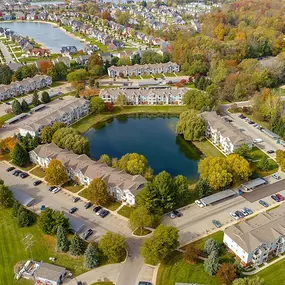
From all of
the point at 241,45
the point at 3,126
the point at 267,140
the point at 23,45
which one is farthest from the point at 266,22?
the point at 3,126

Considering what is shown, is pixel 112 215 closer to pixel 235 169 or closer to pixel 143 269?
pixel 143 269

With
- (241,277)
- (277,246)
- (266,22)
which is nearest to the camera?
(241,277)

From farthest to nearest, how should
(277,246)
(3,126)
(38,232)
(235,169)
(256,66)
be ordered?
1. (256,66)
2. (3,126)
3. (235,169)
4. (38,232)
5. (277,246)

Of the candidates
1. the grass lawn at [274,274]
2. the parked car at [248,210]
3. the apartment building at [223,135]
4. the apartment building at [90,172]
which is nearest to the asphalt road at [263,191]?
the parked car at [248,210]

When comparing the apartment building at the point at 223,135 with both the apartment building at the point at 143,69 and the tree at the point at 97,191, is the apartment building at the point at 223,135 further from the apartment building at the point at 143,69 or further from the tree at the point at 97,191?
the apartment building at the point at 143,69

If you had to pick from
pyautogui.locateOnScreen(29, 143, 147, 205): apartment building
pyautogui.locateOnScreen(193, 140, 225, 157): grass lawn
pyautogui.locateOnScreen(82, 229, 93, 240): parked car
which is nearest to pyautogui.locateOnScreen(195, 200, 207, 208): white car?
pyautogui.locateOnScreen(29, 143, 147, 205): apartment building
